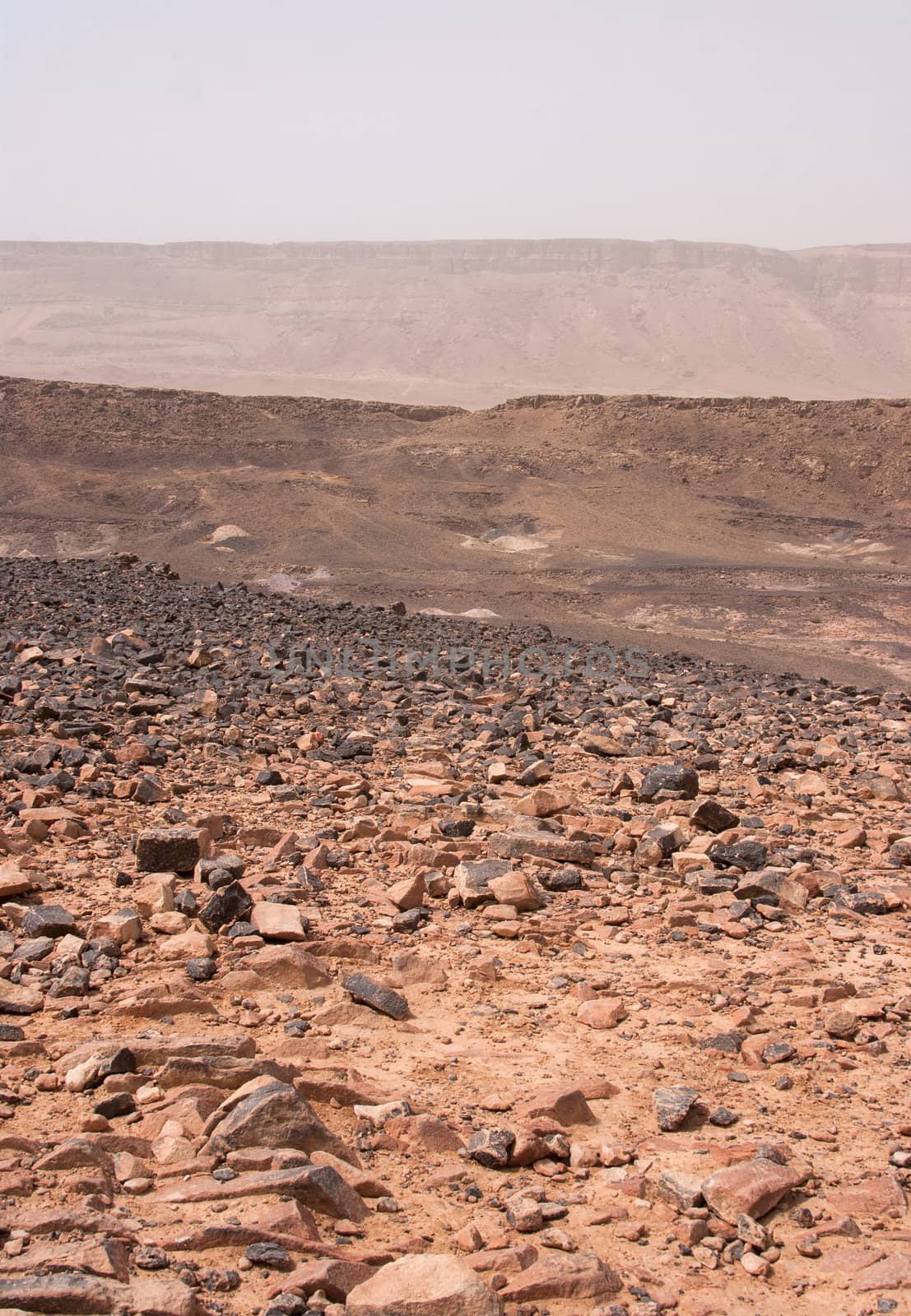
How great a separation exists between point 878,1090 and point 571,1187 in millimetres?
1259

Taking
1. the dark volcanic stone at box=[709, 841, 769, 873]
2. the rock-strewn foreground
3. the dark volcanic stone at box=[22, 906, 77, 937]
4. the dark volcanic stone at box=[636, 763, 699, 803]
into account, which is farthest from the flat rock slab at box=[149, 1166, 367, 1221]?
the dark volcanic stone at box=[636, 763, 699, 803]

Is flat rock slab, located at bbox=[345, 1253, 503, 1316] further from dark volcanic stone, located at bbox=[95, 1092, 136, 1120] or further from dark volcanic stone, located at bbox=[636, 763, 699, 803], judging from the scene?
dark volcanic stone, located at bbox=[636, 763, 699, 803]

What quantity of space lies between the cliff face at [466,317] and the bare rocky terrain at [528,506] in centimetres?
4538

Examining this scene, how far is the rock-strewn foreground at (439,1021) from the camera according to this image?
258 cm

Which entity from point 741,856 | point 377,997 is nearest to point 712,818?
point 741,856

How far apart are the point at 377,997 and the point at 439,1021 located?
24 cm

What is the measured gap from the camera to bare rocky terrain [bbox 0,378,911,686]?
22312mm

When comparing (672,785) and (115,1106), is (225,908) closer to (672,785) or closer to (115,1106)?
(115,1106)

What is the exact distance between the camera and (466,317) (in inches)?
4139

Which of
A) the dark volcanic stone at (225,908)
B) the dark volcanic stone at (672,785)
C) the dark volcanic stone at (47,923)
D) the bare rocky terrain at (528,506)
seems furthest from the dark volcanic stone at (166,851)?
the bare rocky terrain at (528,506)

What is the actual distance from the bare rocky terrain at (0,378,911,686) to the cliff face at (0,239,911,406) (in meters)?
45.4

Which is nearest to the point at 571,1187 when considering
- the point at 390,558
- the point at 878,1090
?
the point at 878,1090

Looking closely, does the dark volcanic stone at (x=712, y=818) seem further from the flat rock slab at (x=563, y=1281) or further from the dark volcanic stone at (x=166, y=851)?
the flat rock slab at (x=563, y=1281)

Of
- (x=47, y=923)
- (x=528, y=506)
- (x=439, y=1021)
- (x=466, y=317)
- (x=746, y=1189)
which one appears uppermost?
(x=466, y=317)
